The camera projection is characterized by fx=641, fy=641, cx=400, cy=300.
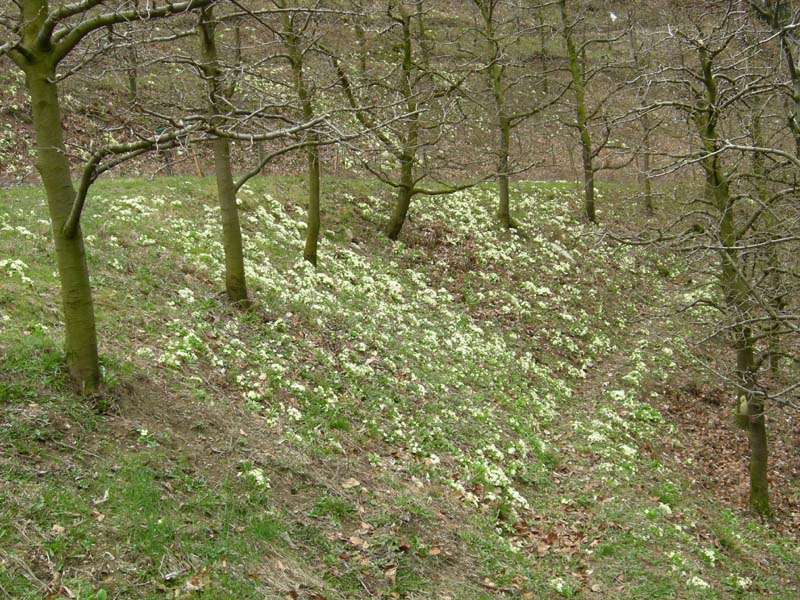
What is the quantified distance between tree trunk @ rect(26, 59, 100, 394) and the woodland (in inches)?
1.1

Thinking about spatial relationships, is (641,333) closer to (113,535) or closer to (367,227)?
(367,227)

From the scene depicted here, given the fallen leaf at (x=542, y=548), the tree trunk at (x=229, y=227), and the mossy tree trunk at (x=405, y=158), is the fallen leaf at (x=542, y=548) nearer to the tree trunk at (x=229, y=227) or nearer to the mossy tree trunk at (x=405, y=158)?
the tree trunk at (x=229, y=227)

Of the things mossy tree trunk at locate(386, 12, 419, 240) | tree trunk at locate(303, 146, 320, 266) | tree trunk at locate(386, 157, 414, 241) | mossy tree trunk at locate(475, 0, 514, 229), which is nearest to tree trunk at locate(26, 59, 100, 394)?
tree trunk at locate(303, 146, 320, 266)

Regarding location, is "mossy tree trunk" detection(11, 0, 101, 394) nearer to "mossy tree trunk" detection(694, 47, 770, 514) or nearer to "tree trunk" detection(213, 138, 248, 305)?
"tree trunk" detection(213, 138, 248, 305)

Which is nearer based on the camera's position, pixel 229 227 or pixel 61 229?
pixel 61 229

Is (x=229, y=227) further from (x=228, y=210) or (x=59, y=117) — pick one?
(x=59, y=117)

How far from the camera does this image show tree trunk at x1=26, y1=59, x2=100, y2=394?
648 centimetres

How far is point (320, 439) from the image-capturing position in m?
9.23

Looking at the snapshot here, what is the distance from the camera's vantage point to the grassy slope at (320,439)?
6.24 meters

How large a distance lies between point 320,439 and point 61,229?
444 centimetres

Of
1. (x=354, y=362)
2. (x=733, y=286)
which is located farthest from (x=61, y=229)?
(x=733, y=286)

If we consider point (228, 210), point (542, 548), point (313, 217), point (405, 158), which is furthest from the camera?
point (405, 158)

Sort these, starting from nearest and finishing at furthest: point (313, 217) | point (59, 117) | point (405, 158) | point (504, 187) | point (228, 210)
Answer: point (59, 117)
point (228, 210)
point (313, 217)
point (405, 158)
point (504, 187)

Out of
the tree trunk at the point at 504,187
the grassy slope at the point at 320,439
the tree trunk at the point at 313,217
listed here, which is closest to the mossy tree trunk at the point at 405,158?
the grassy slope at the point at 320,439
